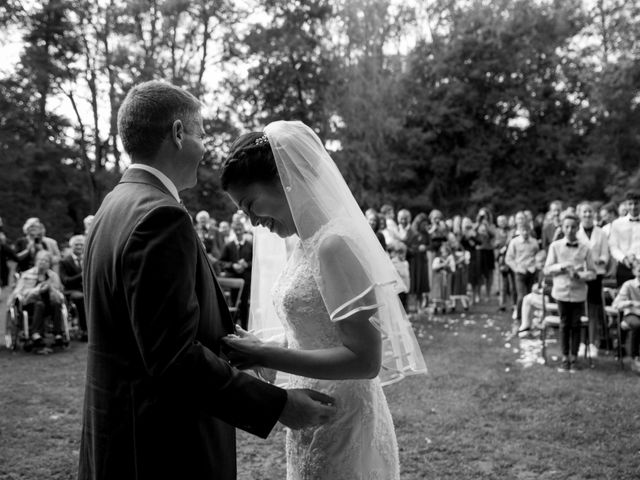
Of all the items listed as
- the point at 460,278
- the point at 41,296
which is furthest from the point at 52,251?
the point at 460,278

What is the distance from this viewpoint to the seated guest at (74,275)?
10102 millimetres

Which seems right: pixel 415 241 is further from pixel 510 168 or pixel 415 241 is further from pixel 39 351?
pixel 510 168

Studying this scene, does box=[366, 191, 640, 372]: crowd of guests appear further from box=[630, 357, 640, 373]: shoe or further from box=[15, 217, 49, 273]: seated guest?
box=[15, 217, 49, 273]: seated guest

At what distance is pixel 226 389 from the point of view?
5.72 feet

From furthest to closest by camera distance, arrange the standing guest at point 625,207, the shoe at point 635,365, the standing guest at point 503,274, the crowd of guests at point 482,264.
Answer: the standing guest at point 503,274 < the standing guest at point 625,207 < the crowd of guests at point 482,264 < the shoe at point 635,365

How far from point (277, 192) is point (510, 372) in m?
6.15

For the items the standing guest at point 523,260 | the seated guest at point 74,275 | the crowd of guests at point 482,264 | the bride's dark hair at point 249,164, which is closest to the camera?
the bride's dark hair at point 249,164

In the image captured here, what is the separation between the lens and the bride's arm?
6.57ft

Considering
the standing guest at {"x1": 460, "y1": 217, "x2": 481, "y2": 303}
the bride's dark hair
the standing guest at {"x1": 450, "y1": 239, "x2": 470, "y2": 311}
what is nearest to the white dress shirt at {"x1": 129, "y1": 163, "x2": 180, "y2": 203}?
the bride's dark hair

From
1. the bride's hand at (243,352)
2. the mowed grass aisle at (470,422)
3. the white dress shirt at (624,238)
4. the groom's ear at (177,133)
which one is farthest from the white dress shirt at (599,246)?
the groom's ear at (177,133)

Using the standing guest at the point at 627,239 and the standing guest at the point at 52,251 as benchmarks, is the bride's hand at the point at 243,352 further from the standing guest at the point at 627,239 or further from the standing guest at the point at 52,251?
the standing guest at the point at 52,251

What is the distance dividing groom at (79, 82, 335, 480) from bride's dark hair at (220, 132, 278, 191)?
7.1 inches

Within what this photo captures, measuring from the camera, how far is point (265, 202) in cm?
223

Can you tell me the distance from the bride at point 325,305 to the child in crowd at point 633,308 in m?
6.07
